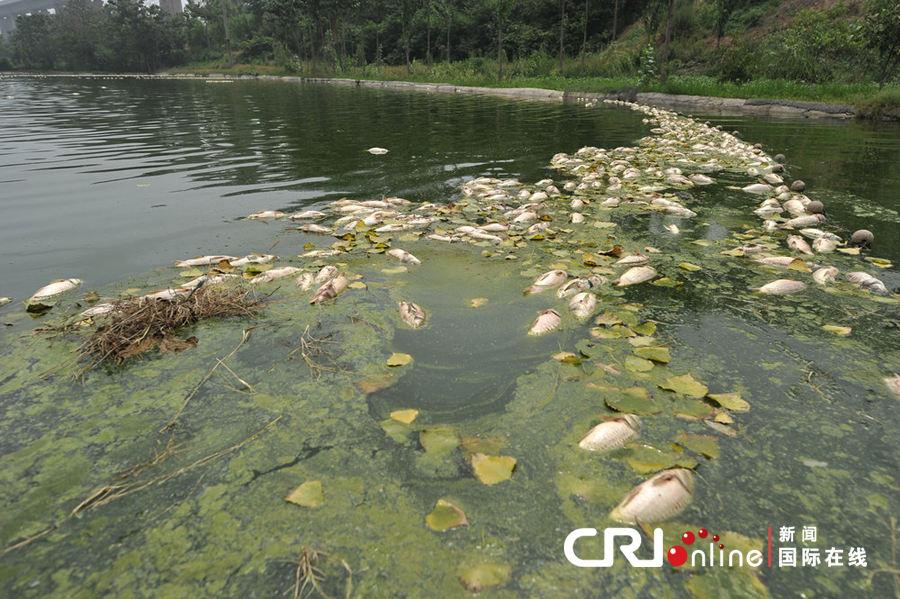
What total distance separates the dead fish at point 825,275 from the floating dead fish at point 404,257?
276 cm

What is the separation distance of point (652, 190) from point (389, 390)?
15.1 feet

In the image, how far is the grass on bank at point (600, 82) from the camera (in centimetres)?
1304

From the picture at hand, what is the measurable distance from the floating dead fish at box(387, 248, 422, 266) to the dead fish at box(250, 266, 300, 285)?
764 mm

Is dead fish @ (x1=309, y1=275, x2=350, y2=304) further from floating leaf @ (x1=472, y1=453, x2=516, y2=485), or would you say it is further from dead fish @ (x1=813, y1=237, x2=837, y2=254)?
dead fish @ (x1=813, y1=237, x2=837, y2=254)

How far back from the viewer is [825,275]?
10.2 feet

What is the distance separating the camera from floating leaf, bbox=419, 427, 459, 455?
177 centimetres

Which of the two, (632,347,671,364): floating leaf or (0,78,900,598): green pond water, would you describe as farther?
(632,347,671,364): floating leaf

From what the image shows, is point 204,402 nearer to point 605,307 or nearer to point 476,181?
point 605,307

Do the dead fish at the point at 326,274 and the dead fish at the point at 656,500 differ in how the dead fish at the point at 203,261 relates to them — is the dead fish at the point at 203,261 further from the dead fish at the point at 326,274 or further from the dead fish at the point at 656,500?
the dead fish at the point at 656,500

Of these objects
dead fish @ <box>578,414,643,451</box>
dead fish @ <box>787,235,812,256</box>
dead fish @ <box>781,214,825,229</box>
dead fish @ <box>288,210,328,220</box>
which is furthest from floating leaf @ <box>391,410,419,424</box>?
dead fish @ <box>781,214,825,229</box>

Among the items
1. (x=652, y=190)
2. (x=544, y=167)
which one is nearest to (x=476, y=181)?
(x=544, y=167)

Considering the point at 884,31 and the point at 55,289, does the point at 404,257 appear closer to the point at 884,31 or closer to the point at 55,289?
the point at 55,289

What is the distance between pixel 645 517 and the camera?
1.47 meters

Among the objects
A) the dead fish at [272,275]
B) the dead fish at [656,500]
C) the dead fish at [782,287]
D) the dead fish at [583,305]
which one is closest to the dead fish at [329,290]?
the dead fish at [272,275]
